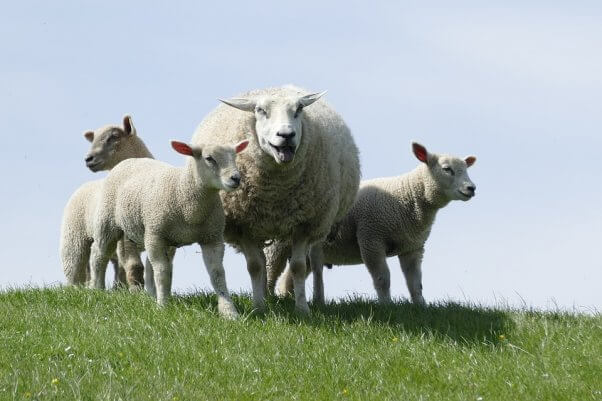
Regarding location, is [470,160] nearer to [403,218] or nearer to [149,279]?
[403,218]

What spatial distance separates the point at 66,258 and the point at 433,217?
14.5 ft

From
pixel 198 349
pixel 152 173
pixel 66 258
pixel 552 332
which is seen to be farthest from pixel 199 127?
pixel 552 332

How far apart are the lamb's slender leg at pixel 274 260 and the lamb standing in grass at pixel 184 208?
2542 millimetres

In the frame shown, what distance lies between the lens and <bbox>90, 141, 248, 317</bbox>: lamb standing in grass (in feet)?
30.9

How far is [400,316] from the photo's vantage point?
33.7 feet

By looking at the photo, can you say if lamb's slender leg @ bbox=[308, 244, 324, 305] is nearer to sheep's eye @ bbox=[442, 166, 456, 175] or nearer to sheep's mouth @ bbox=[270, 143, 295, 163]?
sheep's eye @ bbox=[442, 166, 456, 175]

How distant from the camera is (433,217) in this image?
12.5m

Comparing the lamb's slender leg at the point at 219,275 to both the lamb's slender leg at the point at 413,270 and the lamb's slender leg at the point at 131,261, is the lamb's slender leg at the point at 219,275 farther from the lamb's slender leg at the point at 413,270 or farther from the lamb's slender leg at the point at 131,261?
the lamb's slender leg at the point at 413,270

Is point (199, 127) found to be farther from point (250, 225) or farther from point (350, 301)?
point (350, 301)

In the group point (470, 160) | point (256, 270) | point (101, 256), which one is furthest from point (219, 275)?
point (470, 160)

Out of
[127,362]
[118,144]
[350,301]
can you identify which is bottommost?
[350,301]

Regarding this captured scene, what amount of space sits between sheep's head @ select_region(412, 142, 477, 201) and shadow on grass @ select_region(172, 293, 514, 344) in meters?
1.51

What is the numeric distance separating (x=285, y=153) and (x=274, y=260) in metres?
3.04

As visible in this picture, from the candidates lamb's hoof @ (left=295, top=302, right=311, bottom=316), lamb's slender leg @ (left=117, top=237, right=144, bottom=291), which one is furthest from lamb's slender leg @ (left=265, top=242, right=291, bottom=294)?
lamb's hoof @ (left=295, top=302, right=311, bottom=316)
